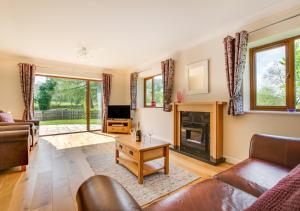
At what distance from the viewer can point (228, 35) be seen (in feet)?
9.08

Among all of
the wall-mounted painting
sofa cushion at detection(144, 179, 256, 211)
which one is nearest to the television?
the wall-mounted painting

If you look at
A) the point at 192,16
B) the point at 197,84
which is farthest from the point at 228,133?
the point at 192,16

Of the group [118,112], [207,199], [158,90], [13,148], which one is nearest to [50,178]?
[13,148]

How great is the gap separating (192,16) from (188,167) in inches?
94.7

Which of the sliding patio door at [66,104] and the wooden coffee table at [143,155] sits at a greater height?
the sliding patio door at [66,104]

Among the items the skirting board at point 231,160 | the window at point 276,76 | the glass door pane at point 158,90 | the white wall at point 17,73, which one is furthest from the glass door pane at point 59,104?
the window at point 276,76

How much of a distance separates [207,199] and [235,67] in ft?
7.10

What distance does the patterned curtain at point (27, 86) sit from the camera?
4386 mm

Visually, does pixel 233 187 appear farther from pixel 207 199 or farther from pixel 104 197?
pixel 104 197

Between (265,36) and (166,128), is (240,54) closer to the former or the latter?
(265,36)

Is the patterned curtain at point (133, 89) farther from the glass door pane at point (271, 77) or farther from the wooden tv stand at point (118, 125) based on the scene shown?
the glass door pane at point (271, 77)

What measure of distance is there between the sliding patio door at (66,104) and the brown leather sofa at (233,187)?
5.19 meters

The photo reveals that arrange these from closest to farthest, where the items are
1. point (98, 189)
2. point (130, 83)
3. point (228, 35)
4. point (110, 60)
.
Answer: point (98, 189) → point (228, 35) → point (110, 60) → point (130, 83)

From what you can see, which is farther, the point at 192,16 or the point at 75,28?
the point at 75,28
